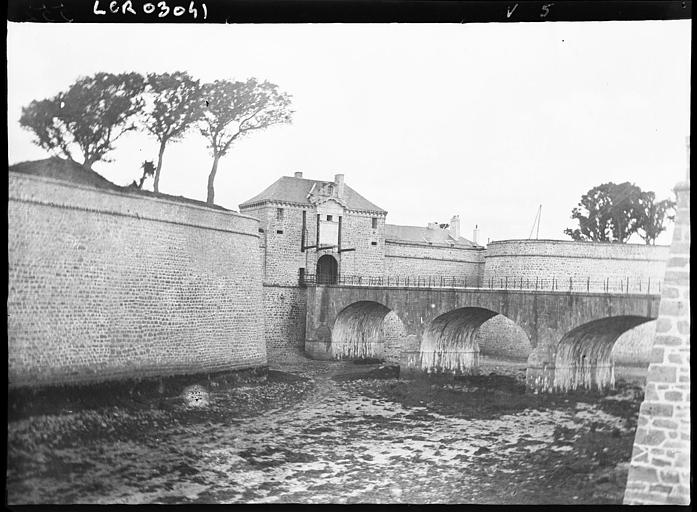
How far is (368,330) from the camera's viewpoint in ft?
54.4

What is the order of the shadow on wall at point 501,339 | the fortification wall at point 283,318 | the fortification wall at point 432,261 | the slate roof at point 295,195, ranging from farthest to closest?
the fortification wall at point 432,261
the shadow on wall at point 501,339
the fortification wall at point 283,318
the slate roof at point 295,195

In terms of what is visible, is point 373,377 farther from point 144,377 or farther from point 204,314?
point 144,377

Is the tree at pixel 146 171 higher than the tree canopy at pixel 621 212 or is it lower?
Answer: higher

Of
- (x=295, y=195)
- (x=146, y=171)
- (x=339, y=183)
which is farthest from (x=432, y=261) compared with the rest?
(x=146, y=171)

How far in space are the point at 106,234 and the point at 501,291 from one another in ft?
26.4

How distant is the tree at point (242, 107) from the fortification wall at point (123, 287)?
6.71ft

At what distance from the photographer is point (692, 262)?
258 inches

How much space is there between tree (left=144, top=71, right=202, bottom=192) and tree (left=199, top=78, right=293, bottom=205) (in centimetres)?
15

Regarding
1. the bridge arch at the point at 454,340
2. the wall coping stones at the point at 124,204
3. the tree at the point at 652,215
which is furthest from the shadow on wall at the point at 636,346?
the wall coping stones at the point at 124,204

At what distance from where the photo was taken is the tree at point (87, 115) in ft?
24.1

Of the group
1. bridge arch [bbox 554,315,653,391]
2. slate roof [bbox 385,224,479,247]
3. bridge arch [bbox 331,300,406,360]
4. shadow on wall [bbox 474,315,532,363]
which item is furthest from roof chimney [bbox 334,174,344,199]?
shadow on wall [bbox 474,315,532,363]

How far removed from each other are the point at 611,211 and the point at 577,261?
14.8 feet

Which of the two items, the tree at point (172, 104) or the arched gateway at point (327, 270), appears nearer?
the tree at point (172, 104)

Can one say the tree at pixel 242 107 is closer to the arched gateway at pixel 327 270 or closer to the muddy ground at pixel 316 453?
the muddy ground at pixel 316 453
